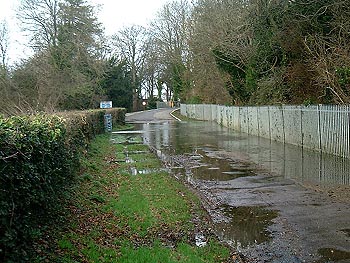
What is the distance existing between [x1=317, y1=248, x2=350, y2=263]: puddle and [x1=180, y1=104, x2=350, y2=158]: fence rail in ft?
27.0

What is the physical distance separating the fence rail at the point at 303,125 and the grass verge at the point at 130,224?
20.1 feet

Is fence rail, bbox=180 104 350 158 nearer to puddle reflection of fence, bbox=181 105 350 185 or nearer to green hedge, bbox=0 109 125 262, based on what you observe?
puddle reflection of fence, bbox=181 105 350 185

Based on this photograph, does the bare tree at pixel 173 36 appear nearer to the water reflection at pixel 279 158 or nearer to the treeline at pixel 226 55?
the treeline at pixel 226 55

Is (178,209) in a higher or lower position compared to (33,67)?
lower

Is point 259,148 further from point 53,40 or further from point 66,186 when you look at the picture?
point 53,40

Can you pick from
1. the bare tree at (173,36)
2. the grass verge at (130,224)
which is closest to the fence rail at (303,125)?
the grass verge at (130,224)

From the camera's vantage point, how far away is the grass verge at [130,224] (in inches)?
232

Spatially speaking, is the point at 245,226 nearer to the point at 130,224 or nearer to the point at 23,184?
the point at 130,224

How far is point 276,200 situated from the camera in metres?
9.20

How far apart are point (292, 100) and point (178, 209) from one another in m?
13.6

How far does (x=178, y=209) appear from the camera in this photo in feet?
28.3

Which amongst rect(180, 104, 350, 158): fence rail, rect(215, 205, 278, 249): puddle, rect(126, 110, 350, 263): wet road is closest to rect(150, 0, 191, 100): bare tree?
rect(180, 104, 350, 158): fence rail

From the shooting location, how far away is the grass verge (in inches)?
232

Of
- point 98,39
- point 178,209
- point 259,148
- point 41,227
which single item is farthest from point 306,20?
point 98,39
